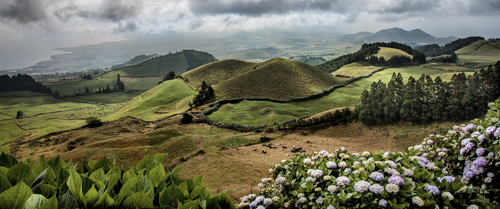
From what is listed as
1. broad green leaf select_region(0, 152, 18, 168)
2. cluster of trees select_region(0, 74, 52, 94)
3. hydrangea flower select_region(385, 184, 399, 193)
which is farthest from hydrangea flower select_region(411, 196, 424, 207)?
cluster of trees select_region(0, 74, 52, 94)

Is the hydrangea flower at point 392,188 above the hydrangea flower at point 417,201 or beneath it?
above

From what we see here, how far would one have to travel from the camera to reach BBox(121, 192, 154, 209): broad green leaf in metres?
2.72

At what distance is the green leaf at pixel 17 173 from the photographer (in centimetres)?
329

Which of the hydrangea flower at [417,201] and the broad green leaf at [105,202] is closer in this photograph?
the broad green leaf at [105,202]

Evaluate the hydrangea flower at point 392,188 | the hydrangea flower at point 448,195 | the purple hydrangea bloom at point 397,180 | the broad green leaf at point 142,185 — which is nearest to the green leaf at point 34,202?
the broad green leaf at point 142,185

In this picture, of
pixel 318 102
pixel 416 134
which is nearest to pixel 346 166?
pixel 416 134

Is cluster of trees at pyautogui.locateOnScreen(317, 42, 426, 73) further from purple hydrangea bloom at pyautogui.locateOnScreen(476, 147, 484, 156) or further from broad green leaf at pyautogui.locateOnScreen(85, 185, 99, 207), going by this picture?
broad green leaf at pyautogui.locateOnScreen(85, 185, 99, 207)

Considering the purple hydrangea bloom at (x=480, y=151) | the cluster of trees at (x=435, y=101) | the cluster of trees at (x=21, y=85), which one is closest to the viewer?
the purple hydrangea bloom at (x=480, y=151)

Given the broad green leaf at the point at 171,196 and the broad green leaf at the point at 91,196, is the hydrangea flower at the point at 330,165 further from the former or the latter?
the broad green leaf at the point at 91,196

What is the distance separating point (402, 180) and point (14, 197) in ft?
18.2

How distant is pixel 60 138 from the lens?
32750 mm

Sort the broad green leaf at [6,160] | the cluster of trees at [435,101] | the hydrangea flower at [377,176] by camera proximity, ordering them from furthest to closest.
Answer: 1. the cluster of trees at [435,101]
2. the hydrangea flower at [377,176]
3. the broad green leaf at [6,160]

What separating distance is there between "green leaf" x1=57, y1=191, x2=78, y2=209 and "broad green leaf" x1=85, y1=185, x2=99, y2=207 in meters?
0.13

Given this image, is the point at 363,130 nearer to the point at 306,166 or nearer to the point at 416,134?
the point at 416,134
